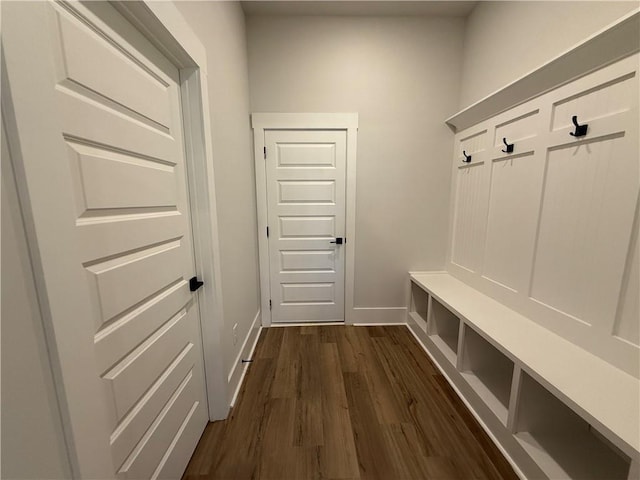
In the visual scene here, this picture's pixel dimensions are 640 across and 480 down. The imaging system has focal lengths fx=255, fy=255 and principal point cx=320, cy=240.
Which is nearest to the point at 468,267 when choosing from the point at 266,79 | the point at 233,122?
the point at 233,122

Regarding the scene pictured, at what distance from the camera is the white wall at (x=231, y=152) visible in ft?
4.87

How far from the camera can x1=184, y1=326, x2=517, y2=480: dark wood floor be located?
51.6 inches

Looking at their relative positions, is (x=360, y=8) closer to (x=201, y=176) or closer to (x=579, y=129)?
(x=579, y=129)

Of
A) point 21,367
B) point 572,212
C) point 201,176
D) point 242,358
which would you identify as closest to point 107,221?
point 21,367

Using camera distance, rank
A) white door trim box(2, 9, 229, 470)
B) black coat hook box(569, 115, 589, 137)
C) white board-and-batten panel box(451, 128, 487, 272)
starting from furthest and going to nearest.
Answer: white board-and-batten panel box(451, 128, 487, 272)
black coat hook box(569, 115, 589, 137)
white door trim box(2, 9, 229, 470)

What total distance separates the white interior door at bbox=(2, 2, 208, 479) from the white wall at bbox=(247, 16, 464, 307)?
5.03 feet

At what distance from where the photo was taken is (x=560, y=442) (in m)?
1.28

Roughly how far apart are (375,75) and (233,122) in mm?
1451

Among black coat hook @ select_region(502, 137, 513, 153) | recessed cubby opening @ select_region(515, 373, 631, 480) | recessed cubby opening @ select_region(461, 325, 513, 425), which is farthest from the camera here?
black coat hook @ select_region(502, 137, 513, 153)

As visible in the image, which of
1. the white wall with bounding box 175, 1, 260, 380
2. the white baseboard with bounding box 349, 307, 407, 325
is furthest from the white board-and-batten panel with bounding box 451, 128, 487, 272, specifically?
the white wall with bounding box 175, 1, 260, 380

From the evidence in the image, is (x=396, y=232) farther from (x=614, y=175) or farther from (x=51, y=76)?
(x=51, y=76)

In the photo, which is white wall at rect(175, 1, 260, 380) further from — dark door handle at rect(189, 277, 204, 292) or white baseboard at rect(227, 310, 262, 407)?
dark door handle at rect(189, 277, 204, 292)

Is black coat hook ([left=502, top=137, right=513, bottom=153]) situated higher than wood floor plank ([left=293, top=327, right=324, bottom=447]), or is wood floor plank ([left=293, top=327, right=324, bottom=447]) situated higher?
black coat hook ([left=502, top=137, right=513, bottom=153])

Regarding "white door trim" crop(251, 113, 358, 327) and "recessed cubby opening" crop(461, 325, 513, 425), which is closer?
"recessed cubby opening" crop(461, 325, 513, 425)
